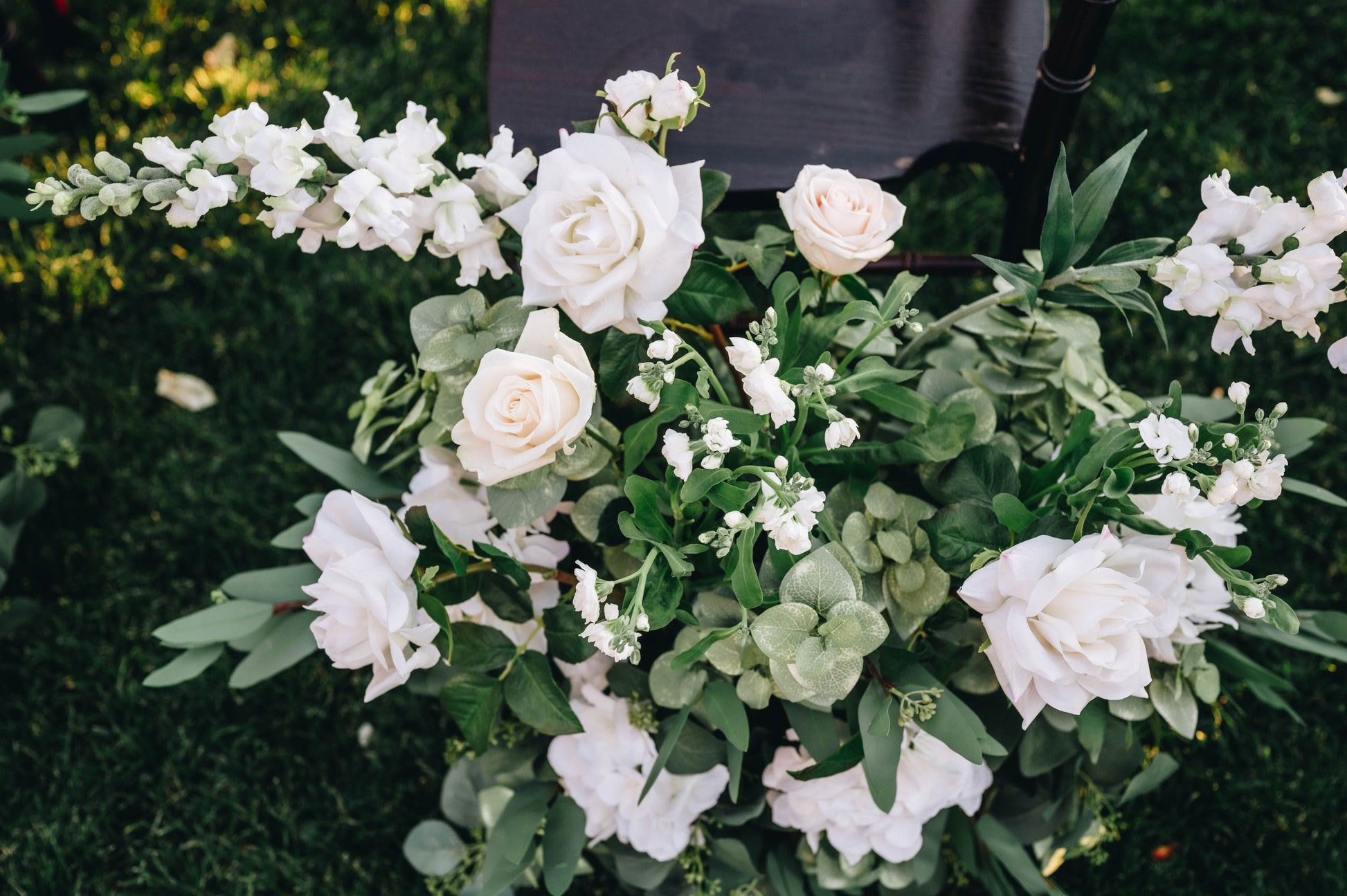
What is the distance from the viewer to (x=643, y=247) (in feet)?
2.06

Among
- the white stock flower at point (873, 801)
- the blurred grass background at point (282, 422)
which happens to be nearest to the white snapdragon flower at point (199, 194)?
the white stock flower at point (873, 801)

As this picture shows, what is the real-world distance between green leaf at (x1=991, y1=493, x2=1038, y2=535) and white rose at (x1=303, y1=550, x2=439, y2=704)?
425 mm

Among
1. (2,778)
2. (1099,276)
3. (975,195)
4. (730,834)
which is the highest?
(1099,276)

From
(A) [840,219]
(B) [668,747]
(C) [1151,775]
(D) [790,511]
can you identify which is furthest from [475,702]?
(C) [1151,775]

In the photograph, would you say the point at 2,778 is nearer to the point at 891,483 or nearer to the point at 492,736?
the point at 492,736

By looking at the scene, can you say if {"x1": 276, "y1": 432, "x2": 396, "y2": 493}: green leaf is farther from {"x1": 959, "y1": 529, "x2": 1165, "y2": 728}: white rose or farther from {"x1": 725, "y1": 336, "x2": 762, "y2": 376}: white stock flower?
{"x1": 959, "y1": 529, "x2": 1165, "y2": 728}: white rose

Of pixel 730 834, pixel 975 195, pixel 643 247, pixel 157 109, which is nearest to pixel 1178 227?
pixel 975 195

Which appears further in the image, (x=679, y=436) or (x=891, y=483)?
(x=891, y=483)

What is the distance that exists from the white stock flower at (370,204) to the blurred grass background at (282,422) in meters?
0.98

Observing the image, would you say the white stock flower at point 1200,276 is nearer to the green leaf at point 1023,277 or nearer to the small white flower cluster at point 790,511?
the green leaf at point 1023,277

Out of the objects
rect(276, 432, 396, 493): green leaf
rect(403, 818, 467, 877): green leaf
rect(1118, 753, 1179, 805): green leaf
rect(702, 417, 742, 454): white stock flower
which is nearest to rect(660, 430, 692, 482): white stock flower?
rect(702, 417, 742, 454): white stock flower

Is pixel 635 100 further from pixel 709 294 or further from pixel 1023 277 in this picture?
pixel 1023 277

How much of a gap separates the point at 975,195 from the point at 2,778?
1.85 metres

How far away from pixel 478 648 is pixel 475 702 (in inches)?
1.9
